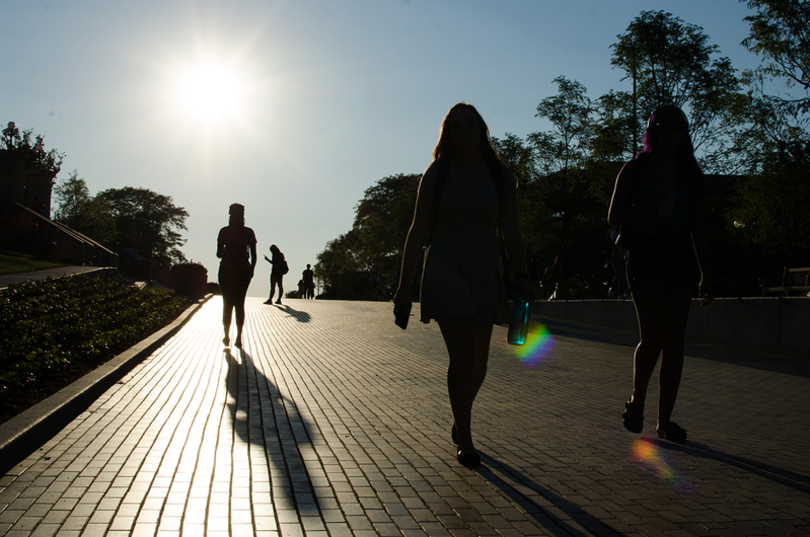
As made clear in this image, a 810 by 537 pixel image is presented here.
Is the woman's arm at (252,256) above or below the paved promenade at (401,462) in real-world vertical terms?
above

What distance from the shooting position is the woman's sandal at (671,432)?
4879 millimetres

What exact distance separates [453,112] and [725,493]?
2.46m

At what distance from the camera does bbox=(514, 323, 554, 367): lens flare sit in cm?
1021

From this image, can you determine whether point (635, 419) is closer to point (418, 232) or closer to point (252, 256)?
point (418, 232)

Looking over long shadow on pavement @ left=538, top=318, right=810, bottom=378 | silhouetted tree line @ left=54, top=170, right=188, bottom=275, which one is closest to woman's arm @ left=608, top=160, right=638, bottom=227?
long shadow on pavement @ left=538, top=318, right=810, bottom=378

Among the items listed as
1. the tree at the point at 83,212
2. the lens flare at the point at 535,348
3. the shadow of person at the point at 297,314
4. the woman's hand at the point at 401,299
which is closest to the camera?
the woman's hand at the point at 401,299

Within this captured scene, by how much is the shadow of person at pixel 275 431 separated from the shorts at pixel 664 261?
2.30 meters

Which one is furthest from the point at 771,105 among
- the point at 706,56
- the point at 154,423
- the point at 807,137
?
the point at 154,423

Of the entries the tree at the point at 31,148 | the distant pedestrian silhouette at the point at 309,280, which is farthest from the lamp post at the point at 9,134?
the distant pedestrian silhouette at the point at 309,280

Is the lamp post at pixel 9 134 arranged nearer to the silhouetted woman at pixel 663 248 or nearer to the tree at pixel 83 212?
the tree at pixel 83 212

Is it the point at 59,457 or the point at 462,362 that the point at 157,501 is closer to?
the point at 59,457

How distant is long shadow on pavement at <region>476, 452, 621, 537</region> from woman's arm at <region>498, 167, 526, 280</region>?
1.13 metres

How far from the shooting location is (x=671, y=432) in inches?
193

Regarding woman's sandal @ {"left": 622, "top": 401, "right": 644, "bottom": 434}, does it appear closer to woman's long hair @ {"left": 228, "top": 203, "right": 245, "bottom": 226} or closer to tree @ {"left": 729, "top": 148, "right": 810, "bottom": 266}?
woman's long hair @ {"left": 228, "top": 203, "right": 245, "bottom": 226}
